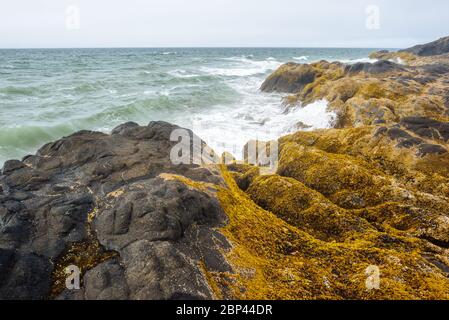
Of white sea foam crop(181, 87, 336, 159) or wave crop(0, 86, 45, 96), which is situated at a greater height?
wave crop(0, 86, 45, 96)

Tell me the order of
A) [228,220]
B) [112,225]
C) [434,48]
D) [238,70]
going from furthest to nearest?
[238,70], [434,48], [228,220], [112,225]

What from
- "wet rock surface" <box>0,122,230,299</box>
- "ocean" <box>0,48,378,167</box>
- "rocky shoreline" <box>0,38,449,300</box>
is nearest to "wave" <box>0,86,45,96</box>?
"ocean" <box>0,48,378,167</box>

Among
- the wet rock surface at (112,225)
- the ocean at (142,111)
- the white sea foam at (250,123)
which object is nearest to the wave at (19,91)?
the ocean at (142,111)

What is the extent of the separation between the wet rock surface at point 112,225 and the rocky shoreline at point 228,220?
0.07ft

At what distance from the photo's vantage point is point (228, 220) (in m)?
6.21

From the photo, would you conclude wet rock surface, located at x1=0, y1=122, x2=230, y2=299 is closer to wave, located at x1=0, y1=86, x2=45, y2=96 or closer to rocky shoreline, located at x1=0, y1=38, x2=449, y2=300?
rocky shoreline, located at x1=0, y1=38, x2=449, y2=300

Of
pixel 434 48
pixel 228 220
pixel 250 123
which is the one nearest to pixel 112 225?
pixel 228 220

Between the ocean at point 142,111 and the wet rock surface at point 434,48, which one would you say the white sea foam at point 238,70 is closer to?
the ocean at point 142,111

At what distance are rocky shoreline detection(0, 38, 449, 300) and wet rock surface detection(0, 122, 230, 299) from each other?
21 mm

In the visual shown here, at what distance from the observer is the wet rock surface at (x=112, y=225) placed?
4566mm

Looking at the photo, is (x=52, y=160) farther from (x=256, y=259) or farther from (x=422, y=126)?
(x=422, y=126)

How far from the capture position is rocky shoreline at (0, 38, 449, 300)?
4715mm

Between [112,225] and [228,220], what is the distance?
6.67ft

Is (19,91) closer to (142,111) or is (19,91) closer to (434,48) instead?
(142,111)
